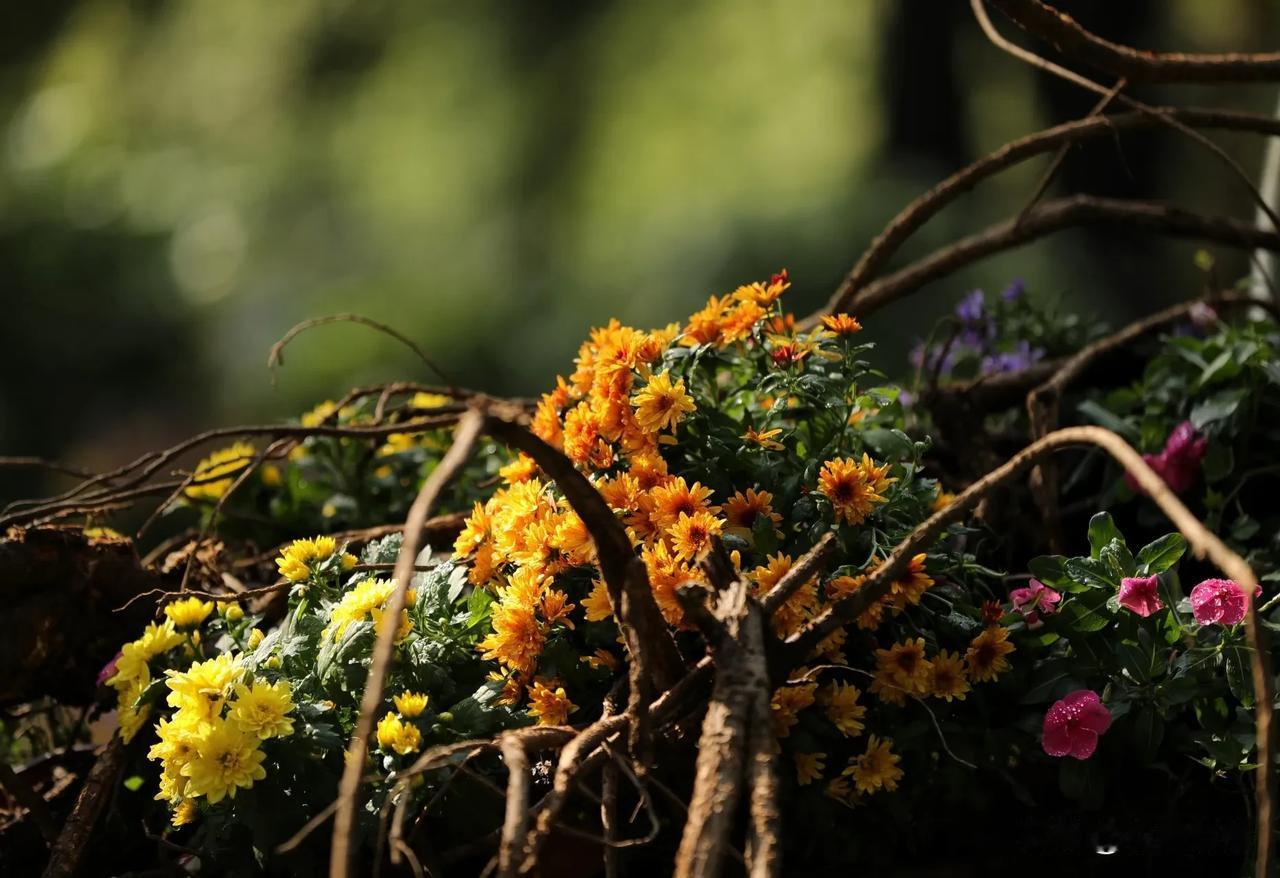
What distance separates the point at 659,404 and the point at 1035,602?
1.48 feet

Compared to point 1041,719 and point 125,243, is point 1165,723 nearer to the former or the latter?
point 1041,719

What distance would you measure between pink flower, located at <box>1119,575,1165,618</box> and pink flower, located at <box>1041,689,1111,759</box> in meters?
0.09

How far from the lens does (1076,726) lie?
1.08 m

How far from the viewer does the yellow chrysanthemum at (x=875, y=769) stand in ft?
3.44

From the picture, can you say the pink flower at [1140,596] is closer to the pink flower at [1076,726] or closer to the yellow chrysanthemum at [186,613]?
the pink flower at [1076,726]

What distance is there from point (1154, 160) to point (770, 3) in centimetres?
205

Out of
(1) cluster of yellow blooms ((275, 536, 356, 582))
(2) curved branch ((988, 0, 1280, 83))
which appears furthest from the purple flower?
(1) cluster of yellow blooms ((275, 536, 356, 582))

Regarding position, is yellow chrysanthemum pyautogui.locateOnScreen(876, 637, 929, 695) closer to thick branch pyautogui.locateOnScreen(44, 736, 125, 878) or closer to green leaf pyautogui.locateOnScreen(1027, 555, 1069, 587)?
green leaf pyautogui.locateOnScreen(1027, 555, 1069, 587)

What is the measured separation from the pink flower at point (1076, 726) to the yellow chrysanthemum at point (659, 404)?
0.46m

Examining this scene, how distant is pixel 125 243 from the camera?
5.86 metres

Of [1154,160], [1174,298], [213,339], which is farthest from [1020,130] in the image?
[213,339]

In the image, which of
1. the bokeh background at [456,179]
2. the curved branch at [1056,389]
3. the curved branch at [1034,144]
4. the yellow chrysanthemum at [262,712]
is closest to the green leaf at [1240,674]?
the curved branch at [1056,389]

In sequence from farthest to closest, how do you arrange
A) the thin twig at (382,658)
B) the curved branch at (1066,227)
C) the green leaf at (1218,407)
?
the curved branch at (1066,227), the green leaf at (1218,407), the thin twig at (382,658)

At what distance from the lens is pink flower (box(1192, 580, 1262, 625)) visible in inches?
42.1
